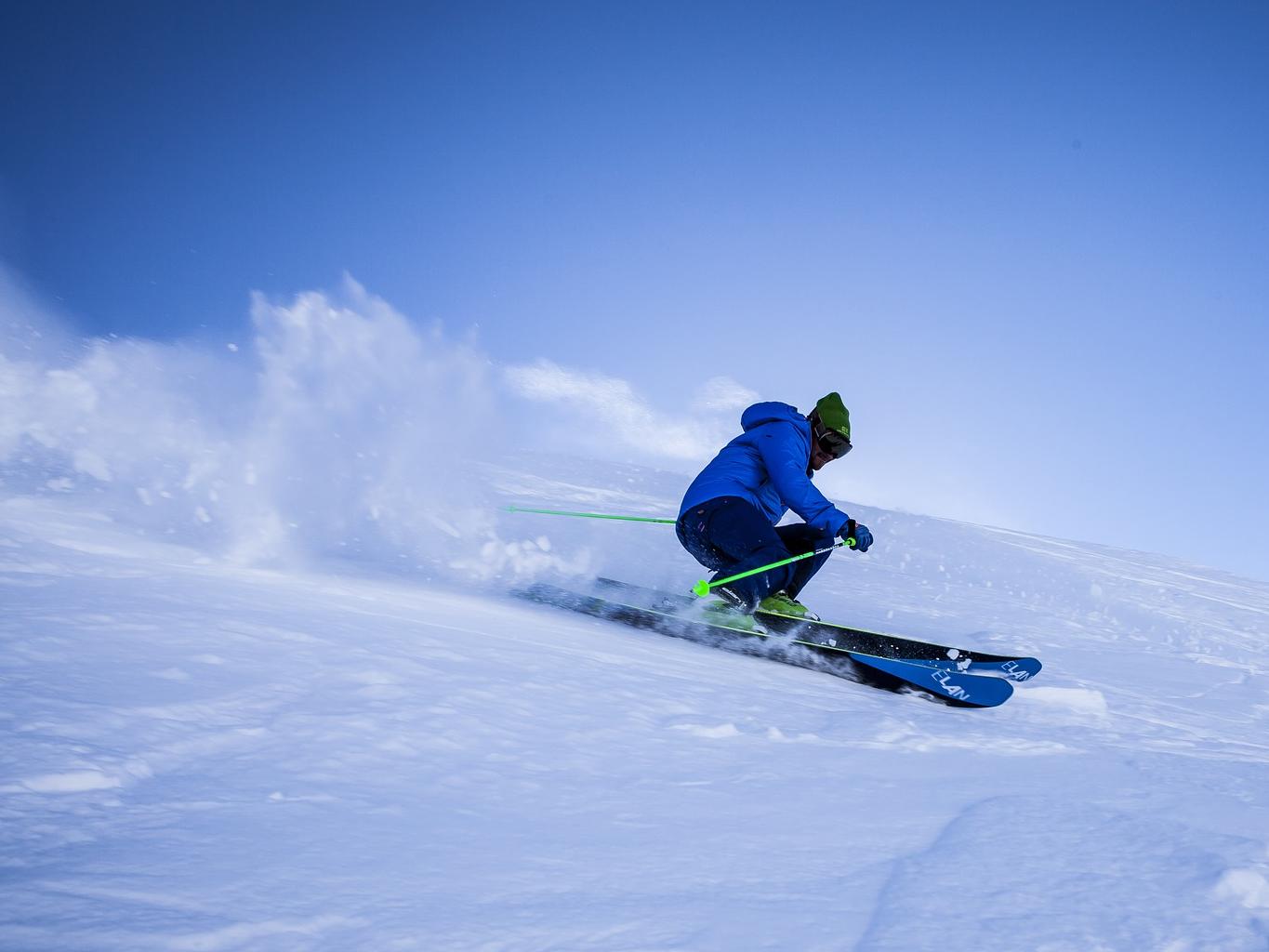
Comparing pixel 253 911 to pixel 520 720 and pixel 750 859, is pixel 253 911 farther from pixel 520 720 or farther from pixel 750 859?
pixel 520 720

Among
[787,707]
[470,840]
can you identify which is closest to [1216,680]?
[787,707]

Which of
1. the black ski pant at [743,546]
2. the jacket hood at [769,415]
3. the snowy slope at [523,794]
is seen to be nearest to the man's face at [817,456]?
the jacket hood at [769,415]

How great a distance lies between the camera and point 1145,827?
1942mm

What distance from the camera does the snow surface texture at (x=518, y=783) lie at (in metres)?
1.19

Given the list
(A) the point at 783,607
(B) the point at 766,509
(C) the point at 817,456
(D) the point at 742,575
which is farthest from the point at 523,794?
(C) the point at 817,456

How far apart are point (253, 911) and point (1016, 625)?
299 inches

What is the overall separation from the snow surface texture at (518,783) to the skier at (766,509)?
24.2 inches

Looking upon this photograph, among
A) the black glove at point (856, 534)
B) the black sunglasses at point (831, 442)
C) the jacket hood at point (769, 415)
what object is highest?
the jacket hood at point (769, 415)

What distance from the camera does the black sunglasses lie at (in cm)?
495

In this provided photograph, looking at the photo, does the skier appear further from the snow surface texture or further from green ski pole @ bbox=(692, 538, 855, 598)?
the snow surface texture

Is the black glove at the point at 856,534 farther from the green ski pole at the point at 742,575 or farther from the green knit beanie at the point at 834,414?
the green knit beanie at the point at 834,414

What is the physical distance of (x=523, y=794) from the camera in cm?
166

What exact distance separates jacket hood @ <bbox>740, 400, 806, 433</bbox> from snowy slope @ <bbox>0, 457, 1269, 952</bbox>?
1.79 m

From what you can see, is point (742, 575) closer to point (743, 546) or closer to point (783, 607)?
point (743, 546)
